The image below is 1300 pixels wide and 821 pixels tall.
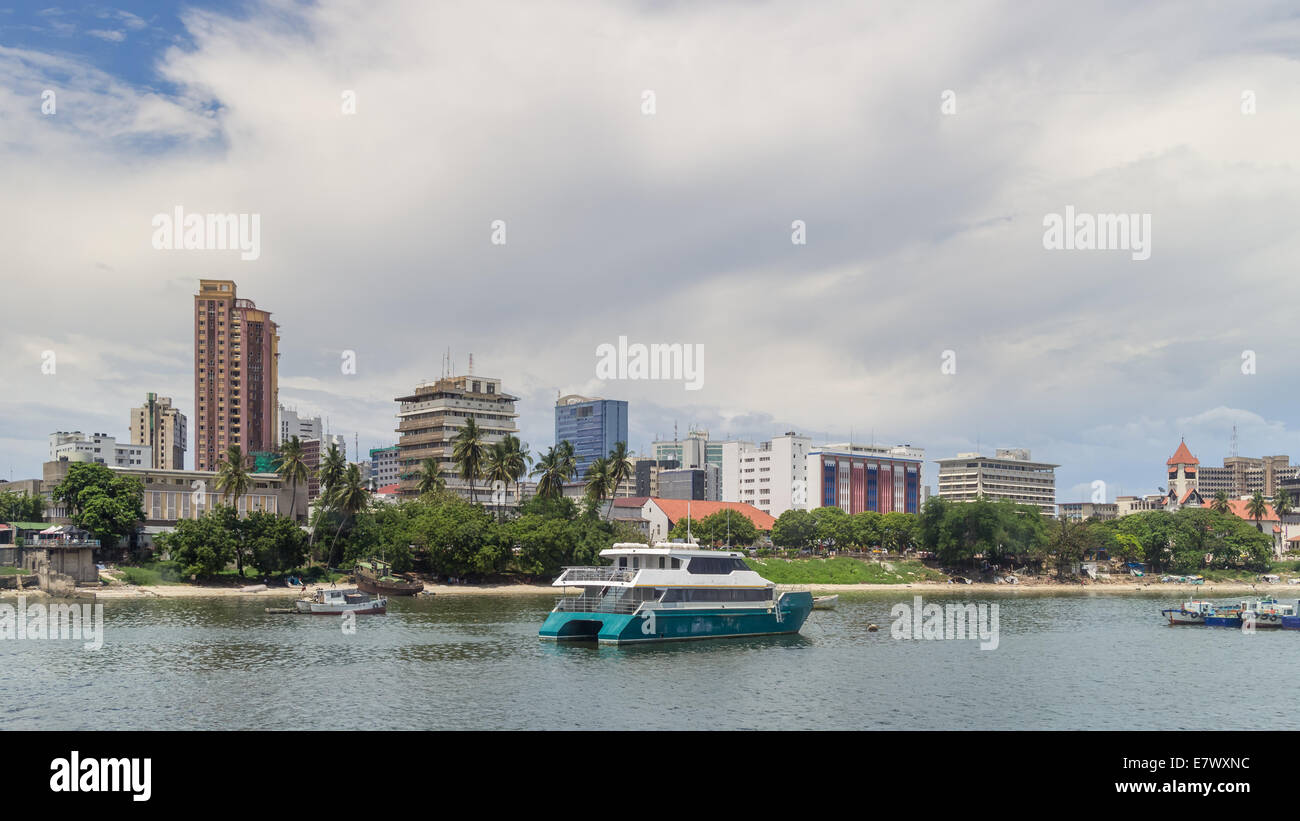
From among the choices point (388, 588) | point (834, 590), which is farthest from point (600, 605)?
point (834, 590)

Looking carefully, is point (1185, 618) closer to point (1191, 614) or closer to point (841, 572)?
point (1191, 614)

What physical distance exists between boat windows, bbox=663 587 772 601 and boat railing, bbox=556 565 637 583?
2.78 metres

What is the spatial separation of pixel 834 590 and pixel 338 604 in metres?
73.3

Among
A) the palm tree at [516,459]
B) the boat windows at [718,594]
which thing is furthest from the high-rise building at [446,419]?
the boat windows at [718,594]

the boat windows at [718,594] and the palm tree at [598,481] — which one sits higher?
the palm tree at [598,481]

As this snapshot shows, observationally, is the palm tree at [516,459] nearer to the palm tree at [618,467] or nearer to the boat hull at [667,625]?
the palm tree at [618,467]

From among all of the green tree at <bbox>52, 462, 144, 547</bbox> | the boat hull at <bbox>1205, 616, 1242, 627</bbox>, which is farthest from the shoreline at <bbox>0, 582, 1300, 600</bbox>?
the boat hull at <bbox>1205, 616, 1242, 627</bbox>

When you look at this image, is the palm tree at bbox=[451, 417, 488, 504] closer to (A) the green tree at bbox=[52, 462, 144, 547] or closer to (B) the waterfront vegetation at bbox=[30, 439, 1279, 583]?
(B) the waterfront vegetation at bbox=[30, 439, 1279, 583]

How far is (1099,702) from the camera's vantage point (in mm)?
45656

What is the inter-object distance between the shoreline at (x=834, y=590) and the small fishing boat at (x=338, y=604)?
1589cm

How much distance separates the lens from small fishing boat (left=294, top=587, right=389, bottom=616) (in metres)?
80.2

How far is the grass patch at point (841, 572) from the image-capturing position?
140 m
